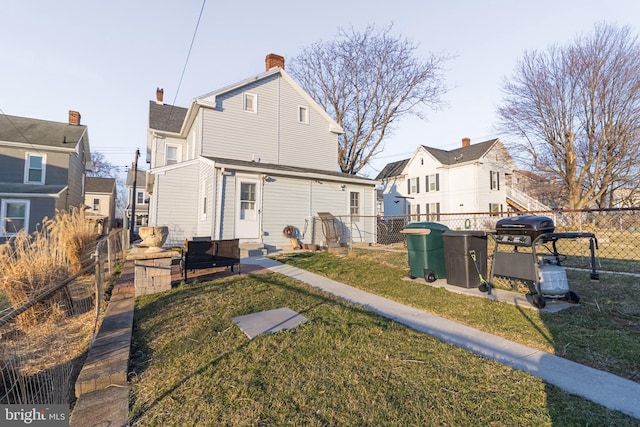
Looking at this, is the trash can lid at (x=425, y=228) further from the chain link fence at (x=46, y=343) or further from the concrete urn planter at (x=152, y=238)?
the chain link fence at (x=46, y=343)

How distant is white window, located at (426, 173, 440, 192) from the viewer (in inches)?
1054

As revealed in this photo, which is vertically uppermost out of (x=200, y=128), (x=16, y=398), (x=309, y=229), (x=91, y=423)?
(x=200, y=128)

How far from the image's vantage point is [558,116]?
60.6ft

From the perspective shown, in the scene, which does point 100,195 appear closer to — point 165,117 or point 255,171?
point 165,117

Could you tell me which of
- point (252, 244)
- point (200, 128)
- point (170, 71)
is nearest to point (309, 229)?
point (252, 244)

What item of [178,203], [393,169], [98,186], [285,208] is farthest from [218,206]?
[98,186]

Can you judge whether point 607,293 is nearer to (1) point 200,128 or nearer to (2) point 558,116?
(1) point 200,128

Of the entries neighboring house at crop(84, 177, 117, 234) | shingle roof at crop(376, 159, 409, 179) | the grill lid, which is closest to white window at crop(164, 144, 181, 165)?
the grill lid

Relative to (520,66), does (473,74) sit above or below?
below

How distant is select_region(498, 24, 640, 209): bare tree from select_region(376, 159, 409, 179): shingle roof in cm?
1206

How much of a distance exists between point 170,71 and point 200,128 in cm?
261

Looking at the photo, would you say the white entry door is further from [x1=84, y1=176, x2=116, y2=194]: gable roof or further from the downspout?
[x1=84, y1=176, x2=116, y2=194]: gable roof

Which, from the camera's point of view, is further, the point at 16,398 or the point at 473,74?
the point at 473,74

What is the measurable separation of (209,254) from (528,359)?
17.9ft
